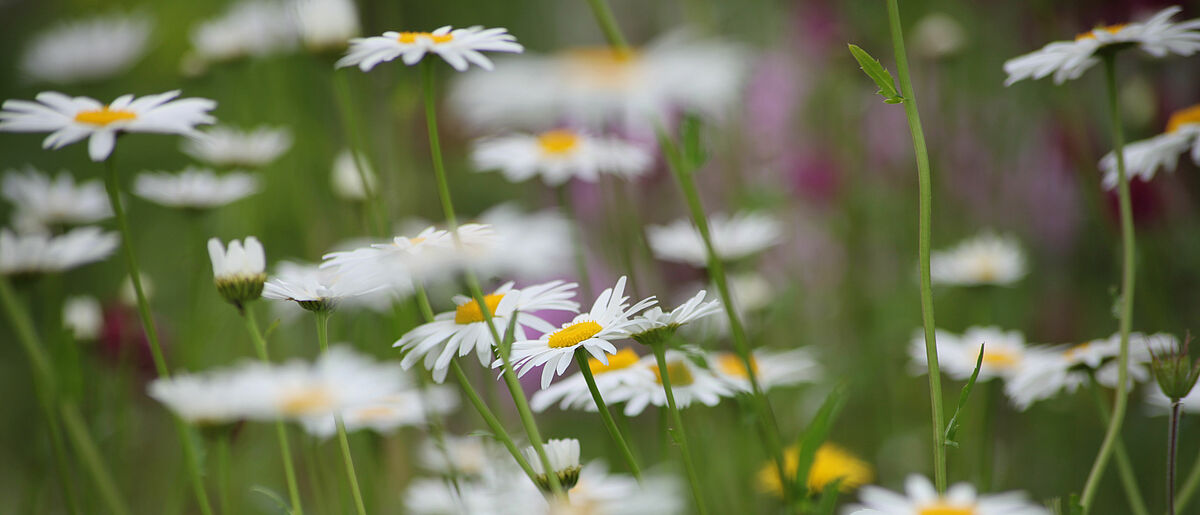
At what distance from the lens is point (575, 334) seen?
428mm

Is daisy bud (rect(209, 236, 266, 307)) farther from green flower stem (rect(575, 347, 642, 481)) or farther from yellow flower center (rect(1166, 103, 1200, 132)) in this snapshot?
yellow flower center (rect(1166, 103, 1200, 132))

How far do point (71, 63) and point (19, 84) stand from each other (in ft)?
2.44

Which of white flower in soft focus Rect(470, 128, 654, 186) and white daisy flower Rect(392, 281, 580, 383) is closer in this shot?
white daisy flower Rect(392, 281, 580, 383)

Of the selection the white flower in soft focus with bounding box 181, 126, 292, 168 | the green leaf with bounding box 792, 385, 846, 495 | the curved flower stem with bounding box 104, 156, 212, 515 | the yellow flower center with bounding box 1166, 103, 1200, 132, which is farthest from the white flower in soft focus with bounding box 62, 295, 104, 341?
the yellow flower center with bounding box 1166, 103, 1200, 132

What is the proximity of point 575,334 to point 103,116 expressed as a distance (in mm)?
313

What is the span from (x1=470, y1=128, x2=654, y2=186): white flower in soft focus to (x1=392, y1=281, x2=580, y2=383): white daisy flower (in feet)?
0.95

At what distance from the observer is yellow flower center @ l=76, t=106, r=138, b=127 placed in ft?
1.54

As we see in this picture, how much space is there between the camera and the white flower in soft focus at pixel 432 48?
0.42 m

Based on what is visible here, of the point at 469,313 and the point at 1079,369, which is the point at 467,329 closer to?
the point at 469,313

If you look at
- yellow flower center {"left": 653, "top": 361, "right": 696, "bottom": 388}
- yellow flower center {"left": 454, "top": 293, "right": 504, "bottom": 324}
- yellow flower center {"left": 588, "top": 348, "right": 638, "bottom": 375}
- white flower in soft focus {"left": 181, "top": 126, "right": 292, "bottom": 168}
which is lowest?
yellow flower center {"left": 653, "top": 361, "right": 696, "bottom": 388}

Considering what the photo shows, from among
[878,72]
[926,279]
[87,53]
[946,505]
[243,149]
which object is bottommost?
[946,505]

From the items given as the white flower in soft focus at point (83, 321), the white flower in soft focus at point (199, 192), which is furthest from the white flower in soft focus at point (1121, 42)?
the white flower in soft focus at point (83, 321)

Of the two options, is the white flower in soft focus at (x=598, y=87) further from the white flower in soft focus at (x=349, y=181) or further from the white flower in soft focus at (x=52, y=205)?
the white flower in soft focus at (x=52, y=205)

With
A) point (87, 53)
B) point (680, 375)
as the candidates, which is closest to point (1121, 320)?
point (680, 375)
